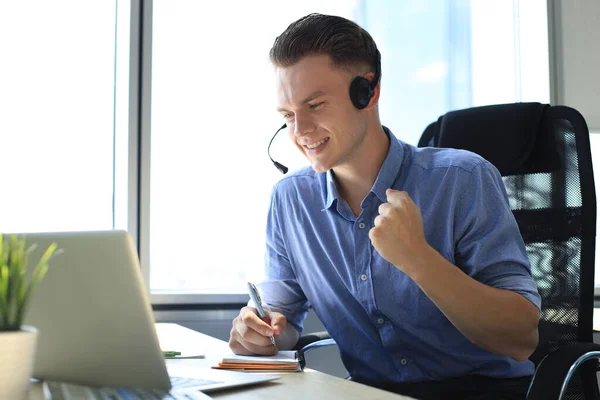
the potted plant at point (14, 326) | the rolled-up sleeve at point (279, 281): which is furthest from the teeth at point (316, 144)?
the potted plant at point (14, 326)

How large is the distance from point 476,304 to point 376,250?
0.24m

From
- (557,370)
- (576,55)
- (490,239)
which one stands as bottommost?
(557,370)

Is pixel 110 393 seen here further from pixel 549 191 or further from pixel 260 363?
pixel 549 191

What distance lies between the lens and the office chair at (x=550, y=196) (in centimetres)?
159

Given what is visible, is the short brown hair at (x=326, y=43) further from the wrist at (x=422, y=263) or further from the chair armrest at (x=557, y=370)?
the chair armrest at (x=557, y=370)

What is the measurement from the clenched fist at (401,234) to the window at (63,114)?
1.46 metres

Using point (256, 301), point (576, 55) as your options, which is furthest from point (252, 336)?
point (576, 55)

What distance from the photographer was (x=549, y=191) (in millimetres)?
1672

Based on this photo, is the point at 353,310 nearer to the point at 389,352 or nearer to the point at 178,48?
the point at 389,352

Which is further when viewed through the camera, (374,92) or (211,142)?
(211,142)

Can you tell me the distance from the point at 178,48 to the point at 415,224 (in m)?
1.64

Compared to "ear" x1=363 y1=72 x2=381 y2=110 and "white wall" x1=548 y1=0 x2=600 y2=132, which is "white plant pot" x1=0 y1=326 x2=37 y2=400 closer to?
"ear" x1=363 y1=72 x2=381 y2=110

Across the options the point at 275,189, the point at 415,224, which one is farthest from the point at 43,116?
the point at 415,224

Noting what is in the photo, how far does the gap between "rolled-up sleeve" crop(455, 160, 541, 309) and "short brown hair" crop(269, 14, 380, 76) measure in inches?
14.3
